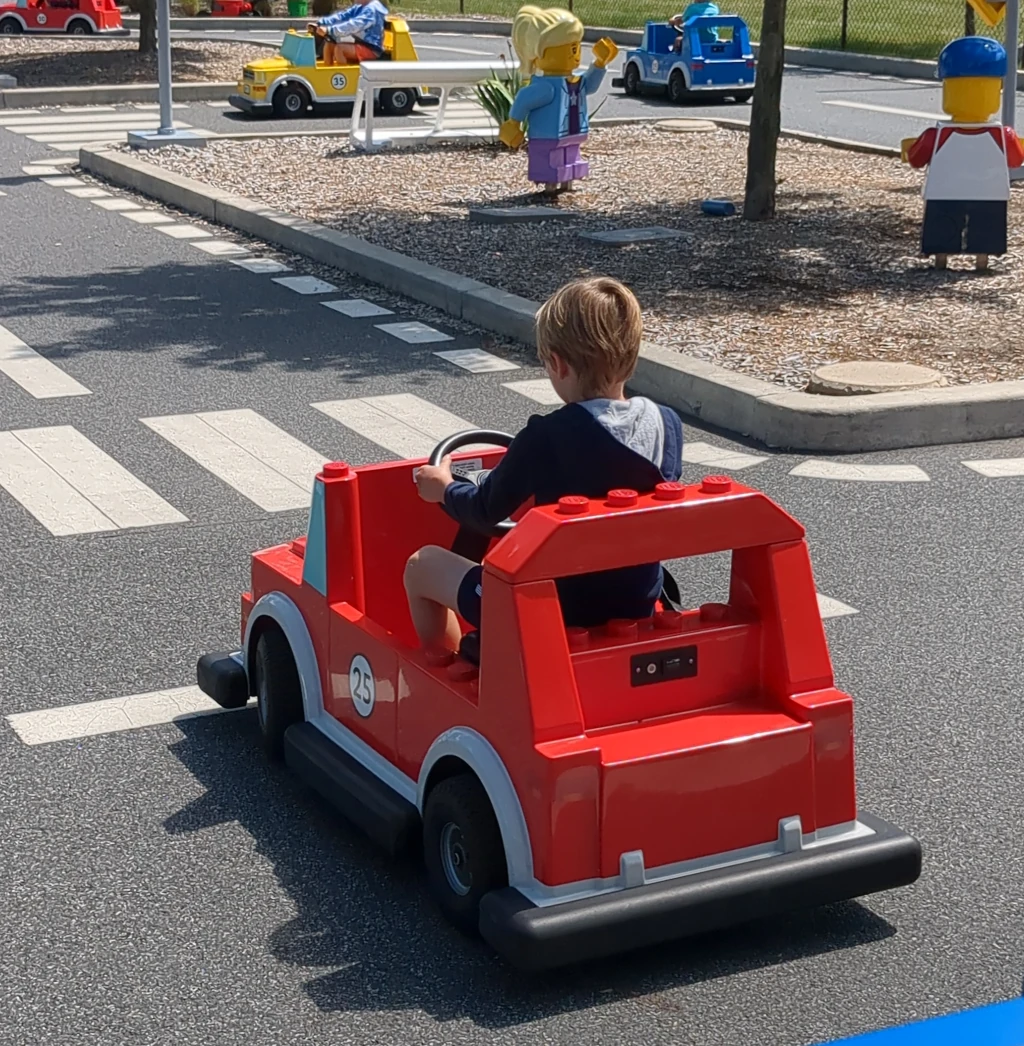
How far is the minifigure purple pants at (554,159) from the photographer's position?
13203 millimetres

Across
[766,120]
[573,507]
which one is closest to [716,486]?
[573,507]

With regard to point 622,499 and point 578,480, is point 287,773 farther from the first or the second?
point 622,499

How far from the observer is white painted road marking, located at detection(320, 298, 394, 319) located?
A: 10070 mm

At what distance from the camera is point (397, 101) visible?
65.6ft

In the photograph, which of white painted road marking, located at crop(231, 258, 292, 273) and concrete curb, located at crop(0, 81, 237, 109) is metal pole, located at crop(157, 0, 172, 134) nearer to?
concrete curb, located at crop(0, 81, 237, 109)

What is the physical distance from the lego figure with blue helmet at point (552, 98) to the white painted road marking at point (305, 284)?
2976 millimetres

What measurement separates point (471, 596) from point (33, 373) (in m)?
5.51

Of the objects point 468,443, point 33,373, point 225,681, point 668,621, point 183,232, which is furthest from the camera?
point 183,232

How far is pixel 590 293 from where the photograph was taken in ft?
11.9

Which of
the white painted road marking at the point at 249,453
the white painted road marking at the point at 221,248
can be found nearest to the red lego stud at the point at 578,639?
the white painted road marking at the point at 249,453

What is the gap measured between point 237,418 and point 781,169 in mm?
8640

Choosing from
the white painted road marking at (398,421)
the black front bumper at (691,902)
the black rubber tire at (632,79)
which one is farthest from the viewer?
the black rubber tire at (632,79)

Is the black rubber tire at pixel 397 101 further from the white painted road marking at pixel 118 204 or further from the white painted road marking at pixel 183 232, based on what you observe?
the white painted road marking at pixel 183 232

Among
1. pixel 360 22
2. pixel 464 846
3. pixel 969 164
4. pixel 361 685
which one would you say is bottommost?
pixel 464 846
